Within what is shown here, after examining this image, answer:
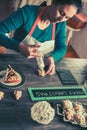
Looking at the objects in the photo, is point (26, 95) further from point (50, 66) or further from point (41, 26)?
point (41, 26)

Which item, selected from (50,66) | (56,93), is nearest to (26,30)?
(50,66)

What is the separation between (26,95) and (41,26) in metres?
0.69

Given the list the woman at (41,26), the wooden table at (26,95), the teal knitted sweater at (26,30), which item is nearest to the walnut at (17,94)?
the wooden table at (26,95)

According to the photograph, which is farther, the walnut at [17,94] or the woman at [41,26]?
the woman at [41,26]

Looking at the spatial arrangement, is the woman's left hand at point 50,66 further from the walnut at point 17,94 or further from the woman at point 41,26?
the walnut at point 17,94

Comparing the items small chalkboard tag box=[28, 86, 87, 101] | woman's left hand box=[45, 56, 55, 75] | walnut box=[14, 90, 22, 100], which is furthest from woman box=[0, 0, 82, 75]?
walnut box=[14, 90, 22, 100]

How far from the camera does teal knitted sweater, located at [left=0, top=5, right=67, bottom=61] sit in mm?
1594

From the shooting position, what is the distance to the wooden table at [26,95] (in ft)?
3.48

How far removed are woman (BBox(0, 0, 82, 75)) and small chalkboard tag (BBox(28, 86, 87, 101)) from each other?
156 millimetres

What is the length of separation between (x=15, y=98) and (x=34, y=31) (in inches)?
28.4

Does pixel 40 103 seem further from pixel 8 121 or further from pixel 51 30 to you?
pixel 51 30

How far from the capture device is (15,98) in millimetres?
1188

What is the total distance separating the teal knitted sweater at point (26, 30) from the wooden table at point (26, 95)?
10cm

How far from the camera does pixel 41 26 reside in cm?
176
